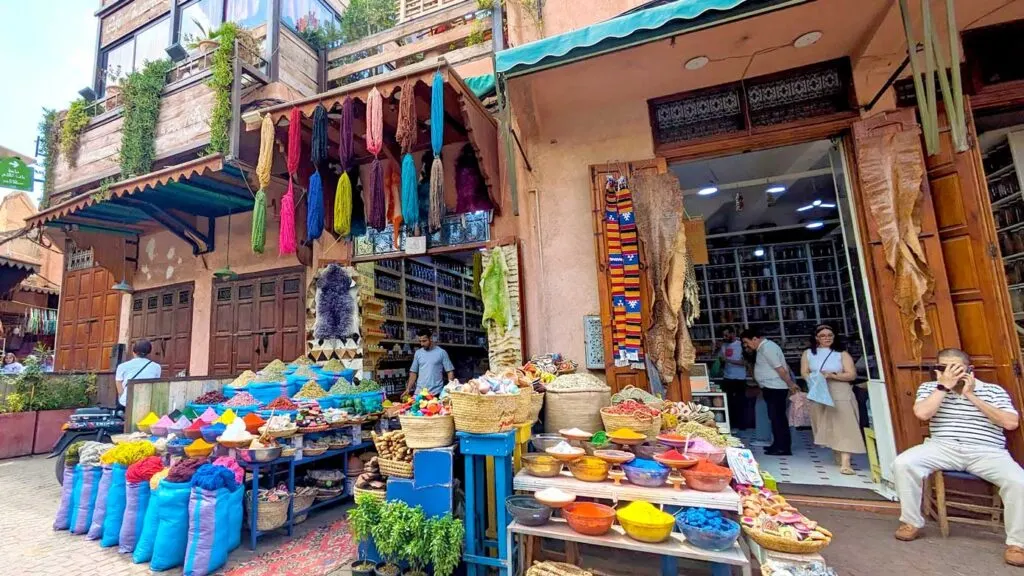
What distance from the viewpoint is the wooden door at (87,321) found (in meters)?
8.07

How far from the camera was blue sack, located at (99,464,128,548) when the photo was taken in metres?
3.26

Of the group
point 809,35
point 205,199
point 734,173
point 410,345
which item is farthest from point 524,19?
point 205,199

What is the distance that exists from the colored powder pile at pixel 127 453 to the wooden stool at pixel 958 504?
20.0 ft

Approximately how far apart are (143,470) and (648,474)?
12.1ft

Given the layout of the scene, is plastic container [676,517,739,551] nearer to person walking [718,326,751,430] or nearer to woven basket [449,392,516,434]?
woven basket [449,392,516,434]

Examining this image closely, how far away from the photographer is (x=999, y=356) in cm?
330

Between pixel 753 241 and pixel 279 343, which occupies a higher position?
pixel 753 241

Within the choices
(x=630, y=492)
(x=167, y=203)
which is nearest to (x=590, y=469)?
(x=630, y=492)

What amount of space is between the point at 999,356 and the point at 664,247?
263 cm

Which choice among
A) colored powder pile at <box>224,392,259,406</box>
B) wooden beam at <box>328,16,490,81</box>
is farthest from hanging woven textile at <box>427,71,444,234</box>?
colored powder pile at <box>224,392,259,406</box>

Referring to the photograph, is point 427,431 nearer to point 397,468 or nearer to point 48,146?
point 397,468

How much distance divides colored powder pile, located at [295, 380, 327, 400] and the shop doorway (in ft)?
15.1

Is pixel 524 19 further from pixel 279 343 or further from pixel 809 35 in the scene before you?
pixel 279 343

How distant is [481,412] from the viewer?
262 cm
